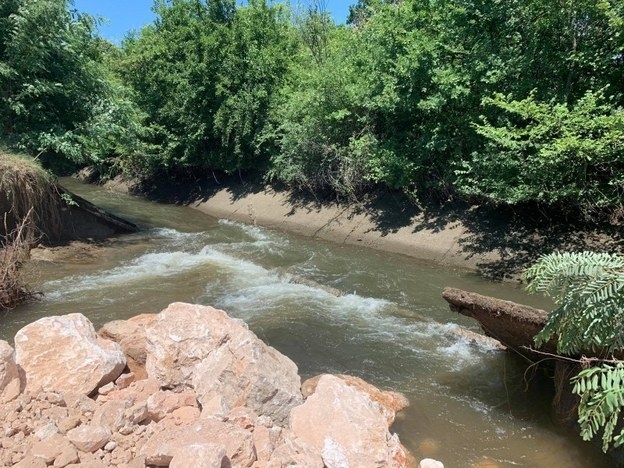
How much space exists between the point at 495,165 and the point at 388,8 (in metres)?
6.08

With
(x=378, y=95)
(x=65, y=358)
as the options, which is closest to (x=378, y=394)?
(x=65, y=358)

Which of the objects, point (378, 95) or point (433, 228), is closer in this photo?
point (433, 228)

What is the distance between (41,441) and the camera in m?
3.69

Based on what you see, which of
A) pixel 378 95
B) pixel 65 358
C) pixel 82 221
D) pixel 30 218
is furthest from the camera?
pixel 378 95

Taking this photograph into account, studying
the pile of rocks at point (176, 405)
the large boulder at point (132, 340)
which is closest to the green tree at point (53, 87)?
the large boulder at point (132, 340)

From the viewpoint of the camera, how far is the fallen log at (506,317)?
16.6 feet

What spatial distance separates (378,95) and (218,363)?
10447mm

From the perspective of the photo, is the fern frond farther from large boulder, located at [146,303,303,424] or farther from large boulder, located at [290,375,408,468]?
large boulder, located at [146,303,303,424]

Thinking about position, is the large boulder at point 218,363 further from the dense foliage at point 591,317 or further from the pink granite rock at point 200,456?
the dense foliage at point 591,317

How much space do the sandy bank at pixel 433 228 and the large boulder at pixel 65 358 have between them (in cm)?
823

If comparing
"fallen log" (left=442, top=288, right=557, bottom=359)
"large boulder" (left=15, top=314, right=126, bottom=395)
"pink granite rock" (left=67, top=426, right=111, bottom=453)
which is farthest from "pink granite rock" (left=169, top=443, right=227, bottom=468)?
"fallen log" (left=442, top=288, right=557, bottom=359)

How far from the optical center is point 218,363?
4.60m

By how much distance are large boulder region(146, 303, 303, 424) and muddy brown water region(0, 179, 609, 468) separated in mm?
1424

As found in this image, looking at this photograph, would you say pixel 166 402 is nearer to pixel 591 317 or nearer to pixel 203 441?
pixel 203 441
